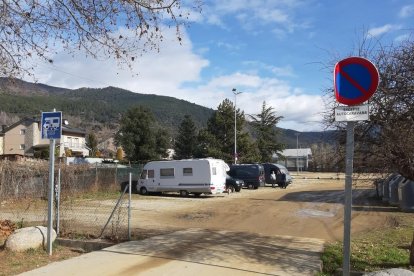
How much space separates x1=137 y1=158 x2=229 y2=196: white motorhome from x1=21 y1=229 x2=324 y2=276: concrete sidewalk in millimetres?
20028

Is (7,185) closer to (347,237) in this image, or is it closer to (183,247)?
(183,247)

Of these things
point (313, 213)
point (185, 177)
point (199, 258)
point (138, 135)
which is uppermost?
point (138, 135)

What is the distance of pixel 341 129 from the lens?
9164 mm

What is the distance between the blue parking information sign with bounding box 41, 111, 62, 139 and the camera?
384 inches

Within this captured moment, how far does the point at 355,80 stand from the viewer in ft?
19.7

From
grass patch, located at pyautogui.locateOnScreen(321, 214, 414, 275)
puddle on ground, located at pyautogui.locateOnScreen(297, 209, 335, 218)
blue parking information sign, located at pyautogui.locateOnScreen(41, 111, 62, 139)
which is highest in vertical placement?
blue parking information sign, located at pyautogui.locateOnScreen(41, 111, 62, 139)

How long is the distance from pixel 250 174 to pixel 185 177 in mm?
12105

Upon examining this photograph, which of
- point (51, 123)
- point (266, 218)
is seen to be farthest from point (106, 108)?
point (51, 123)

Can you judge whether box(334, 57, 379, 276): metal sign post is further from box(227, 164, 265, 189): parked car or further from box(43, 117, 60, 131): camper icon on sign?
box(227, 164, 265, 189): parked car

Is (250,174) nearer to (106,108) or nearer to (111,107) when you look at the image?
(106,108)

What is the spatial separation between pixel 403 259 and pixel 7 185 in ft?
58.7

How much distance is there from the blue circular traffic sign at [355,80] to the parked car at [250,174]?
37595mm

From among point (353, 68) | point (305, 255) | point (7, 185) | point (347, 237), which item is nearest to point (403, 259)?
point (305, 255)

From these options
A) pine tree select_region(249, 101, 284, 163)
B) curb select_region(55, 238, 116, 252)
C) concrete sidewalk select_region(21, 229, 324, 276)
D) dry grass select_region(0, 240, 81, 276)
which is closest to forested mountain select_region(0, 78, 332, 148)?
pine tree select_region(249, 101, 284, 163)
